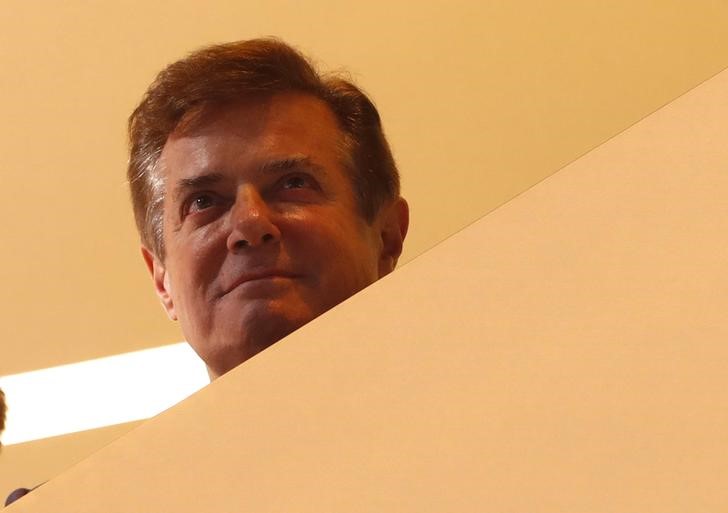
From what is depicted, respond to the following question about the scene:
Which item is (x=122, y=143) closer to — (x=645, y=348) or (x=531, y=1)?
(x=531, y=1)

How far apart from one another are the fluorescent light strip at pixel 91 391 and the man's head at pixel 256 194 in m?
0.82

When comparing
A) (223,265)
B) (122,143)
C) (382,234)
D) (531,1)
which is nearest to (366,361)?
(223,265)

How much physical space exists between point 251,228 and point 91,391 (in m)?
1.07

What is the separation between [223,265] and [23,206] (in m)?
1.12

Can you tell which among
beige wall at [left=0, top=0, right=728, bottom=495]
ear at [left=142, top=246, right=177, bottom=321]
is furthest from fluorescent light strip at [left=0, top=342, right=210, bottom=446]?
ear at [left=142, top=246, right=177, bottom=321]

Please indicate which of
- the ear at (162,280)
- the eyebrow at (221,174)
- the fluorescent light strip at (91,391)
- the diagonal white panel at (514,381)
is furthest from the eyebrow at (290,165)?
the fluorescent light strip at (91,391)

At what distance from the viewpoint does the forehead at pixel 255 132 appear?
32.0 inches

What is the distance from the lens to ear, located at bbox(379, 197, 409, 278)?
89 centimetres

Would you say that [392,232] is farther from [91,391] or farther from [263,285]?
[91,391]

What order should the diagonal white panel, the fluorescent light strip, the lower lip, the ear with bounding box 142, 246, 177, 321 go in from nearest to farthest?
the diagonal white panel → the lower lip → the ear with bounding box 142, 246, 177, 321 → the fluorescent light strip

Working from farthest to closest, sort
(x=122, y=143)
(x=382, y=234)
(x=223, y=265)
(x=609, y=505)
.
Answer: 1. (x=122, y=143)
2. (x=382, y=234)
3. (x=223, y=265)
4. (x=609, y=505)

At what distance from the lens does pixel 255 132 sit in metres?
0.82

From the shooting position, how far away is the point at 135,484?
302mm

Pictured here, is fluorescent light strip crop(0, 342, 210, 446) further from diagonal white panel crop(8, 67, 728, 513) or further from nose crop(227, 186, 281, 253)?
diagonal white panel crop(8, 67, 728, 513)
